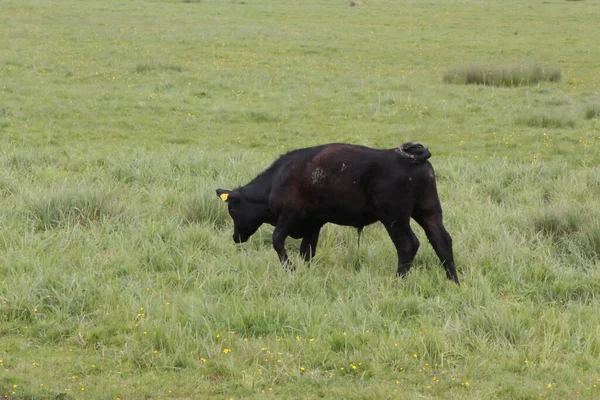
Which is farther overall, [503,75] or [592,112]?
[503,75]

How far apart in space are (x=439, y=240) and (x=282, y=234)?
152 cm

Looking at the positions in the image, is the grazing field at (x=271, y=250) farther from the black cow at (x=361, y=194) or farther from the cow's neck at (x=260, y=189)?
the cow's neck at (x=260, y=189)

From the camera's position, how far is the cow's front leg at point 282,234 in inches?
337

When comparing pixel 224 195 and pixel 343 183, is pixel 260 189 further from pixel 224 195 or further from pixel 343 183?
pixel 343 183

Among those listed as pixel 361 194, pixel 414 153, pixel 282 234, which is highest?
pixel 414 153

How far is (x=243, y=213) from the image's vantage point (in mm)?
9078

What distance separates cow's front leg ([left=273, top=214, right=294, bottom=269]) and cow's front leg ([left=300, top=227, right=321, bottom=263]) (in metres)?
0.28

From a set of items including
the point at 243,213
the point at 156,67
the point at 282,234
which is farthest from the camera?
the point at 156,67

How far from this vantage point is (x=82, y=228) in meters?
9.70

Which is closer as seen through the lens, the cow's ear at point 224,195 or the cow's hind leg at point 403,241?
the cow's hind leg at point 403,241

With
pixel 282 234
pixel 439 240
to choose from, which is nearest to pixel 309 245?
pixel 282 234

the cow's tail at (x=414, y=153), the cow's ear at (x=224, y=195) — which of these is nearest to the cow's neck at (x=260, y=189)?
the cow's ear at (x=224, y=195)

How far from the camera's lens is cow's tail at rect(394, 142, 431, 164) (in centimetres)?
804

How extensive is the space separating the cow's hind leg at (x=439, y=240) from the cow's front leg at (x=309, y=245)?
3.80 ft
